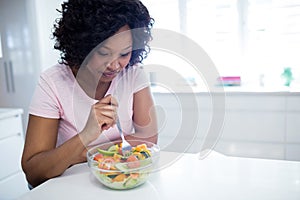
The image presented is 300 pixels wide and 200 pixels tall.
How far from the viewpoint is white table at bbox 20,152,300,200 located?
721 millimetres

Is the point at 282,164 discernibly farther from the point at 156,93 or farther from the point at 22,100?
the point at 22,100

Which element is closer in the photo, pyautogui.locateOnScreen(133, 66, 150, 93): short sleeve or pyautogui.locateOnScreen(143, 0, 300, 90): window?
pyautogui.locateOnScreen(133, 66, 150, 93): short sleeve

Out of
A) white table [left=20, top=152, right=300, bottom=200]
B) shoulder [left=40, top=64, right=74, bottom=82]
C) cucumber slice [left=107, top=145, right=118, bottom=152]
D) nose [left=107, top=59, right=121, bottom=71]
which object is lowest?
white table [left=20, top=152, right=300, bottom=200]

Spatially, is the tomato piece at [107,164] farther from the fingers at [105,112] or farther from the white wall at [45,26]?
the white wall at [45,26]

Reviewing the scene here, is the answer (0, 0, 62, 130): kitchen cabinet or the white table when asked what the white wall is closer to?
(0, 0, 62, 130): kitchen cabinet

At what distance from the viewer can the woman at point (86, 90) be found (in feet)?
2.74

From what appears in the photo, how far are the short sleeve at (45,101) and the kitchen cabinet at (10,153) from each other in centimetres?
110

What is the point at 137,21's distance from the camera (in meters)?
0.96

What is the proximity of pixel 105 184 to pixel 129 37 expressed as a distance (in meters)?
0.44

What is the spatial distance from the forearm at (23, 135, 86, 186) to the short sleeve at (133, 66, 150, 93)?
36 centimetres

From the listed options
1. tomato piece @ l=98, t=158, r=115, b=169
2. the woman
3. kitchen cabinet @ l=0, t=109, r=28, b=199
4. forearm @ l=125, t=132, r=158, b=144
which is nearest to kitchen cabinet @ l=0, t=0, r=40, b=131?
kitchen cabinet @ l=0, t=109, r=28, b=199

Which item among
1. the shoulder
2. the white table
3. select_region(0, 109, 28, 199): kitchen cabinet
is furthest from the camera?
select_region(0, 109, 28, 199): kitchen cabinet

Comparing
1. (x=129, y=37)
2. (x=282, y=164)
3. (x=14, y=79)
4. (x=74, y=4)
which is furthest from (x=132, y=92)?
(x=14, y=79)

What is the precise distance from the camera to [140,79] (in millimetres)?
1135
